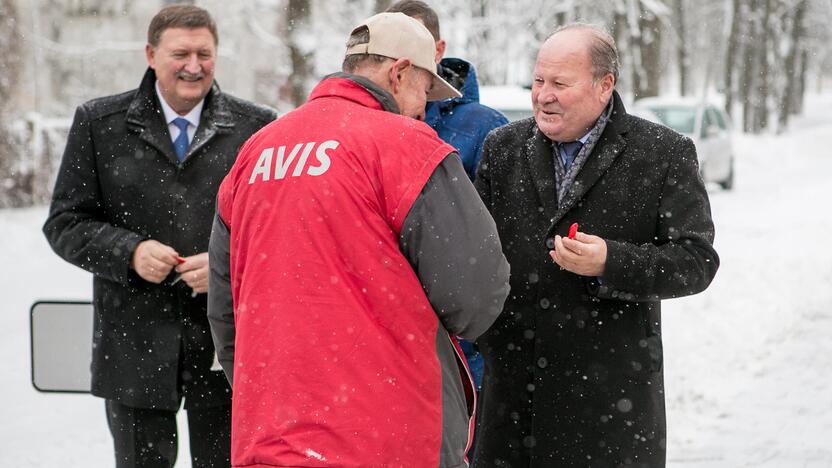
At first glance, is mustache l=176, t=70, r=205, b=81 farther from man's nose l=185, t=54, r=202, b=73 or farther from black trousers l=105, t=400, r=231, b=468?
black trousers l=105, t=400, r=231, b=468

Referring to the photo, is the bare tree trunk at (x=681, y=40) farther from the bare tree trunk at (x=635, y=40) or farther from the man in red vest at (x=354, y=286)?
the man in red vest at (x=354, y=286)

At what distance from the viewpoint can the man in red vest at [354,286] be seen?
8.54 feet

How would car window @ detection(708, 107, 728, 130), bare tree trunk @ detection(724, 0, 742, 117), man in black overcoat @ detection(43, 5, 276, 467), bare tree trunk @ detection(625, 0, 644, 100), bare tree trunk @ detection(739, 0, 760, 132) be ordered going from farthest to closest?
1. bare tree trunk @ detection(739, 0, 760, 132)
2. bare tree trunk @ detection(724, 0, 742, 117)
3. bare tree trunk @ detection(625, 0, 644, 100)
4. car window @ detection(708, 107, 728, 130)
5. man in black overcoat @ detection(43, 5, 276, 467)

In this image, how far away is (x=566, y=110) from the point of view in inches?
138

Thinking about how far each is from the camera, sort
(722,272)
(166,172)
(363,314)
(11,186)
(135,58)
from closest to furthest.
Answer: (363,314) < (166,172) < (722,272) < (11,186) < (135,58)

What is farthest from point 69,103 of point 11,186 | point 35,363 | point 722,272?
point 35,363

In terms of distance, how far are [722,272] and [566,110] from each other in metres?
9.46

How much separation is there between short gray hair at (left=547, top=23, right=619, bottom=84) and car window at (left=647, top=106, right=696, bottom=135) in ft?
62.7

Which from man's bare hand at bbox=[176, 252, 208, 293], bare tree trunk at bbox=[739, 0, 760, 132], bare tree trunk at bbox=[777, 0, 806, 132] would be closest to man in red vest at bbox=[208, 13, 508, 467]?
man's bare hand at bbox=[176, 252, 208, 293]

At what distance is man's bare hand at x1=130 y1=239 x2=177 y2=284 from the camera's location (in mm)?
3979

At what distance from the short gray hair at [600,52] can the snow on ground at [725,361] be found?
334 cm

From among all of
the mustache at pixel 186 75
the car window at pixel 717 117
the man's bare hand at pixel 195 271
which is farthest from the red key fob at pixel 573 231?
the car window at pixel 717 117

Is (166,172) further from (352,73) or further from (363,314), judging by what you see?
(363,314)

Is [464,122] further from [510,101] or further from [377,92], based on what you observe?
[510,101]
